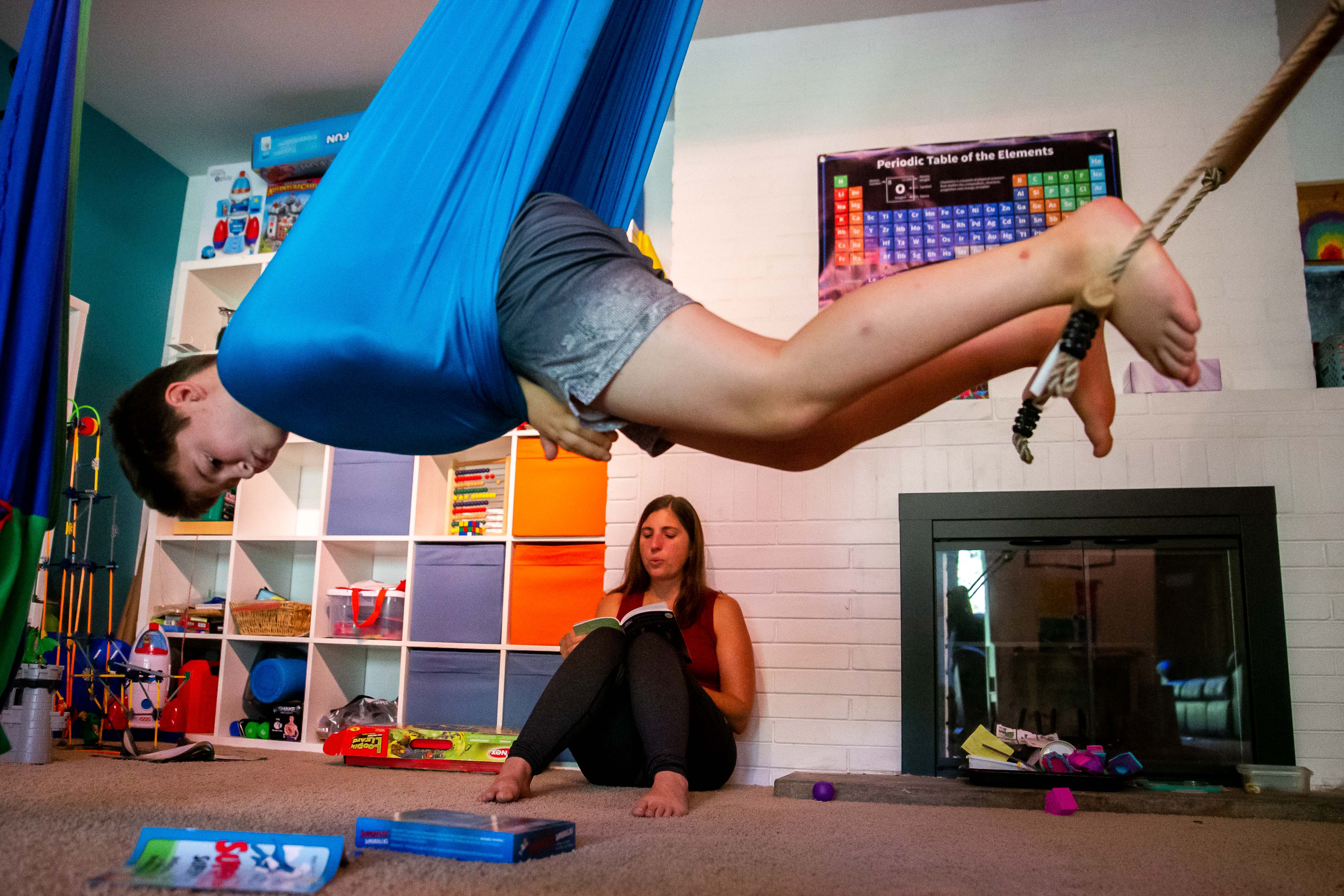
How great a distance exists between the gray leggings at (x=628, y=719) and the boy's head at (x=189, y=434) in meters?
0.92

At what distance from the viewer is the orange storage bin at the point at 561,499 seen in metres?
3.08

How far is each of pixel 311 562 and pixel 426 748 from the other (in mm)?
1446

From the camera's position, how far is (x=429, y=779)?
2.31 metres

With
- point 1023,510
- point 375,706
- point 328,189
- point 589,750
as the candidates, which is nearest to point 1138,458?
point 1023,510

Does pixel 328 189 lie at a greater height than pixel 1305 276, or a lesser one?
lesser

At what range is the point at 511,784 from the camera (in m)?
1.87

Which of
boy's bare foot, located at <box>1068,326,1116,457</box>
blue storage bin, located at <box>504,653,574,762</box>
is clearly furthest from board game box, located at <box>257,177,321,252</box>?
boy's bare foot, located at <box>1068,326,1116,457</box>

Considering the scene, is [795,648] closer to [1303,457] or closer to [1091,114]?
[1303,457]

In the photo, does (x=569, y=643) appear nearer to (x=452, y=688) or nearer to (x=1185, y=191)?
(x=452, y=688)

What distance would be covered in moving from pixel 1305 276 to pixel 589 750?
2.65m

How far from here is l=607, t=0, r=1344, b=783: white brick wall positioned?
100 inches

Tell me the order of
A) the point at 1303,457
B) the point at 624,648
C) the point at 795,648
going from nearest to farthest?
the point at 624,648 < the point at 1303,457 < the point at 795,648

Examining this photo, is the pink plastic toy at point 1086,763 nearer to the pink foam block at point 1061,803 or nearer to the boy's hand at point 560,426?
the pink foam block at point 1061,803

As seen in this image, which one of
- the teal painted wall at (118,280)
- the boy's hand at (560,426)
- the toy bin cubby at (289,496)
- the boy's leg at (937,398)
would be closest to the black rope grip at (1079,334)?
the boy's leg at (937,398)
